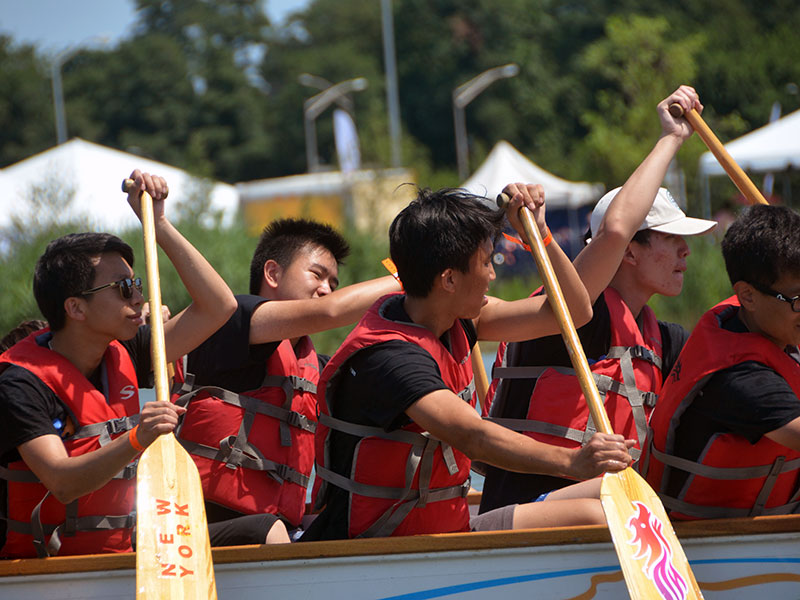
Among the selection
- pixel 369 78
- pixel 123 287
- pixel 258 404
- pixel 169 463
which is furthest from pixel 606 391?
pixel 369 78

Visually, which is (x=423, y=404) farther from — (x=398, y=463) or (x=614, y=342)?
(x=614, y=342)

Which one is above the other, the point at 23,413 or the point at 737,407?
the point at 23,413

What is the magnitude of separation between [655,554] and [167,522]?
1409mm

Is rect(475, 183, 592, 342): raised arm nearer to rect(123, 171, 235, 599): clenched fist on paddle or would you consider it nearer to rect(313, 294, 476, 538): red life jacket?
rect(313, 294, 476, 538): red life jacket

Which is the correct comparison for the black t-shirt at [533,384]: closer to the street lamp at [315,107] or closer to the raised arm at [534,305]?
the raised arm at [534,305]

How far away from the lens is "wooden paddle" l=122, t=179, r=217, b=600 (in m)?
3.05

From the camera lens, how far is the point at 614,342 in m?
3.55

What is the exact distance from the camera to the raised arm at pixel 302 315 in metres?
3.53

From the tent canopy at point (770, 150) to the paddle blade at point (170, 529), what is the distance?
9.88m

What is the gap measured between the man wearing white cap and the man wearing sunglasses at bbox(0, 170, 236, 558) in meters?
1.01

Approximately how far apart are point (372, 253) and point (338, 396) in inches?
425

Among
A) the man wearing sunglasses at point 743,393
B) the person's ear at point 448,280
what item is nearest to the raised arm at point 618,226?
the man wearing sunglasses at point 743,393

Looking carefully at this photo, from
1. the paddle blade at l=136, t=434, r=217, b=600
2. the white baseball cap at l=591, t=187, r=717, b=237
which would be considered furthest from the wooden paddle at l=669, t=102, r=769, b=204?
the paddle blade at l=136, t=434, r=217, b=600

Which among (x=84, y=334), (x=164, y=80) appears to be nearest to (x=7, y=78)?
(x=164, y=80)
